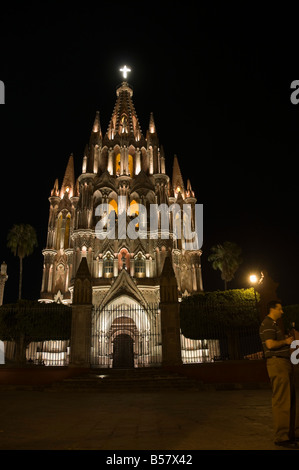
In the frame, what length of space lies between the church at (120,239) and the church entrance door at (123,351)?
0.32ft

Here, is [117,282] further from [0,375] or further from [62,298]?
[0,375]

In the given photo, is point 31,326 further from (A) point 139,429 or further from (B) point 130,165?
(B) point 130,165

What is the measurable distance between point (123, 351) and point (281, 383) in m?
32.6

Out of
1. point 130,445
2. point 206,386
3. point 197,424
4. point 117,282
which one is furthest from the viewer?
point 117,282

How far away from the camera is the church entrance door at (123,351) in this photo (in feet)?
114

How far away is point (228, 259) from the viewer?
1775 inches

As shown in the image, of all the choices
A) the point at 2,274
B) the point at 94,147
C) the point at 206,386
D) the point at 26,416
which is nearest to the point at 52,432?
the point at 26,416

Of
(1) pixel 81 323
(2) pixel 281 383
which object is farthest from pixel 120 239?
(2) pixel 281 383

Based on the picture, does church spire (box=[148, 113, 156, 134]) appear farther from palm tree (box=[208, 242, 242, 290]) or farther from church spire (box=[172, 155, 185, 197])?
palm tree (box=[208, 242, 242, 290])

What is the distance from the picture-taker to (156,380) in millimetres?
16328

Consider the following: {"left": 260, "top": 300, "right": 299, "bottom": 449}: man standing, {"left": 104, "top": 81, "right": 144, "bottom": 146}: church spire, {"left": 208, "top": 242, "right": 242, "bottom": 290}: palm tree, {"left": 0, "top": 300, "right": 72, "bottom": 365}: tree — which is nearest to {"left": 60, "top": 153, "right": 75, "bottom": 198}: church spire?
{"left": 104, "top": 81, "right": 144, "bottom": 146}: church spire

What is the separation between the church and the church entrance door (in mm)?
99
